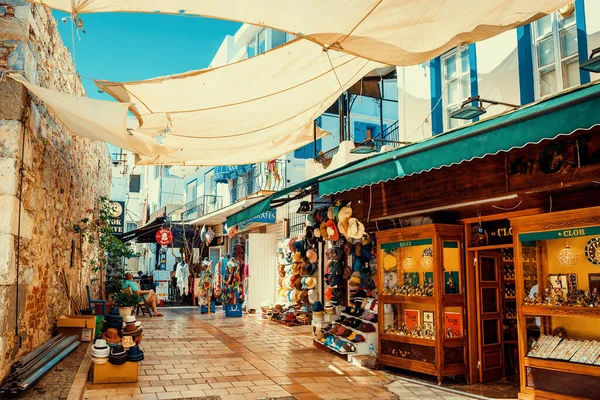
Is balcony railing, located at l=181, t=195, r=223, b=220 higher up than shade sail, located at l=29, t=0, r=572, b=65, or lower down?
higher up

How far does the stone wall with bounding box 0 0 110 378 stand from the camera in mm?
5555

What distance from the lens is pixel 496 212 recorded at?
23.9 ft

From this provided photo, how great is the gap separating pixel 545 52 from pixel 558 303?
11.4 feet

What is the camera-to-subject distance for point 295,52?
569 cm

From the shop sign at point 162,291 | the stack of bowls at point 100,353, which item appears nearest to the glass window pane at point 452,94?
the stack of bowls at point 100,353

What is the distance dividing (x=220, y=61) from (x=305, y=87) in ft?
70.2

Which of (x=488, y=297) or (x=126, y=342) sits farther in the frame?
(x=488, y=297)

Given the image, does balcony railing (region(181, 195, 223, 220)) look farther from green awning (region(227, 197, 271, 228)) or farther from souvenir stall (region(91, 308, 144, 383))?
souvenir stall (region(91, 308, 144, 383))

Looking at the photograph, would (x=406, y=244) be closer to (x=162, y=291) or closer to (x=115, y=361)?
(x=115, y=361)


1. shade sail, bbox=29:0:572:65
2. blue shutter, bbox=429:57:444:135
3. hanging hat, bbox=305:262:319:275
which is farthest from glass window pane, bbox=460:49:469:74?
hanging hat, bbox=305:262:319:275

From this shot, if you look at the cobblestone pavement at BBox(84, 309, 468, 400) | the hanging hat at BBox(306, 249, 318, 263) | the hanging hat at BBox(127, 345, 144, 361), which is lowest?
the cobblestone pavement at BBox(84, 309, 468, 400)

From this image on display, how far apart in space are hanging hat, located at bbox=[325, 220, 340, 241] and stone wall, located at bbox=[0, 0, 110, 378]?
4991 millimetres

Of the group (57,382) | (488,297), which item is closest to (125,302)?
(57,382)

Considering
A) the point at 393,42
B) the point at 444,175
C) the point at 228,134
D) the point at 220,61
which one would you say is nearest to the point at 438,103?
the point at 444,175
